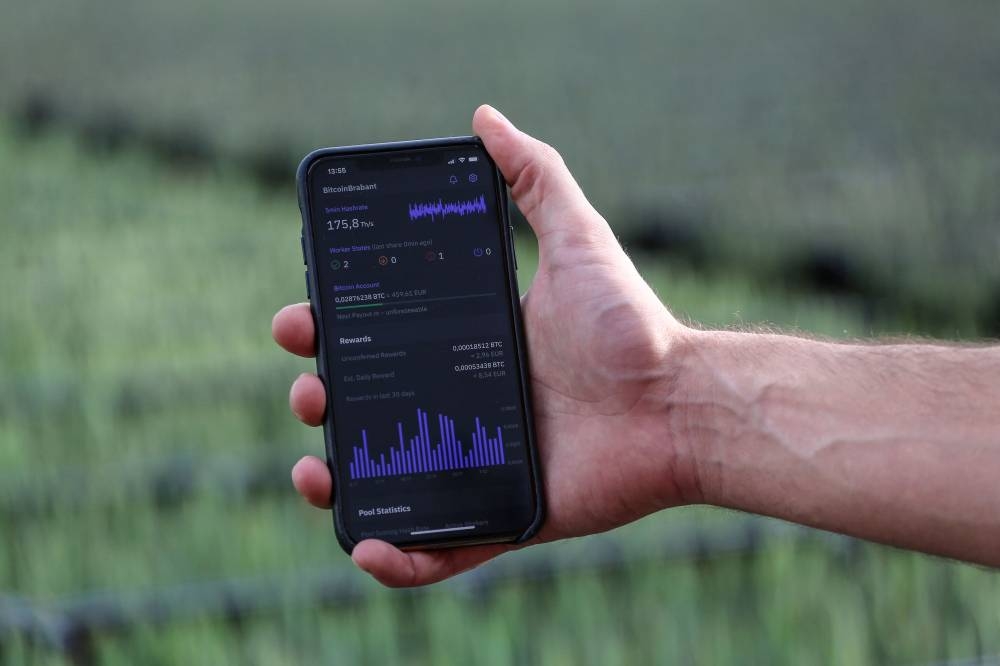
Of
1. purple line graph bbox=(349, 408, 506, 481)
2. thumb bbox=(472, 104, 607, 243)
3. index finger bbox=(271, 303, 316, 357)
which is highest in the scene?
thumb bbox=(472, 104, 607, 243)

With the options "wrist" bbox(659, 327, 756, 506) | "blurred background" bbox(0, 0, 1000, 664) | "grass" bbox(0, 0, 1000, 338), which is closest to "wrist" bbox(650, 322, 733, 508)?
"wrist" bbox(659, 327, 756, 506)

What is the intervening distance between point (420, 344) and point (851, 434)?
1.10 feet

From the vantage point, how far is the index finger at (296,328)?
3.35 ft

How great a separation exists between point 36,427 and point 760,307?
1.60 meters

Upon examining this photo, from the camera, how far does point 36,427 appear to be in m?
2.16

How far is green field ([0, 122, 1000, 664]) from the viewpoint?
1.37m

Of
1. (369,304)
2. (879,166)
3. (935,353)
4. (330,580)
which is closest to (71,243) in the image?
(879,166)

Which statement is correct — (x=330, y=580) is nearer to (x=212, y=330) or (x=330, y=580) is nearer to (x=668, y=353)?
(x=668, y=353)

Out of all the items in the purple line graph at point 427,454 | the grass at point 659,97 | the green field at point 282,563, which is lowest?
the green field at point 282,563

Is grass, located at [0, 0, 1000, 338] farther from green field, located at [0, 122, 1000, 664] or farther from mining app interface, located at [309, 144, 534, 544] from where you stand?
mining app interface, located at [309, 144, 534, 544]

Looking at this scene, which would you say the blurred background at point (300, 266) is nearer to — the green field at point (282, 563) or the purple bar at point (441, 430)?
the green field at point (282, 563)

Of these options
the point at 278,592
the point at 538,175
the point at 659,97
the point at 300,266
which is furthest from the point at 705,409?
the point at 659,97

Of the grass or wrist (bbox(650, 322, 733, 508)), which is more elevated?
the grass

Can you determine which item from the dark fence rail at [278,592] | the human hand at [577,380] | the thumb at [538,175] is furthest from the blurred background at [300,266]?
the thumb at [538,175]
